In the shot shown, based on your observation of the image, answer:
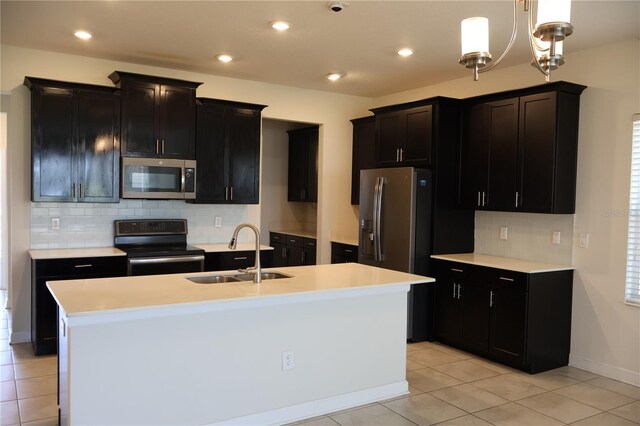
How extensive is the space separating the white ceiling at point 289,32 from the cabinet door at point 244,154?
52 centimetres

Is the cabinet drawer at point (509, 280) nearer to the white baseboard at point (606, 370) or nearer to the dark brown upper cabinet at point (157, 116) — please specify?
the white baseboard at point (606, 370)

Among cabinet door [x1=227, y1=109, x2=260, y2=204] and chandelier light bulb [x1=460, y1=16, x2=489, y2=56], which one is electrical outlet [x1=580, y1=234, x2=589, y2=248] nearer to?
chandelier light bulb [x1=460, y1=16, x2=489, y2=56]

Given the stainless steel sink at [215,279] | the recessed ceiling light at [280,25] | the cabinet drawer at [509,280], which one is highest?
the recessed ceiling light at [280,25]

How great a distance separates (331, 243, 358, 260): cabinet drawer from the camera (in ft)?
19.8

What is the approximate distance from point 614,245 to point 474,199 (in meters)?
1.29

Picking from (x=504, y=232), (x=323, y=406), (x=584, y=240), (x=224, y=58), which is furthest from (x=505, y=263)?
(x=224, y=58)

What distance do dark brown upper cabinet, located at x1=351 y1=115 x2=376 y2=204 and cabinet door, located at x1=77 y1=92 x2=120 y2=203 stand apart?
2912 millimetres

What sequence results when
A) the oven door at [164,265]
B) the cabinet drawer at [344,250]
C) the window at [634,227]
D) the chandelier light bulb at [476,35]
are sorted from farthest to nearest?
the cabinet drawer at [344,250]
the oven door at [164,265]
the window at [634,227]
the chandelier light bulb at [476,35]

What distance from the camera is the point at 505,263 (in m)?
4.62

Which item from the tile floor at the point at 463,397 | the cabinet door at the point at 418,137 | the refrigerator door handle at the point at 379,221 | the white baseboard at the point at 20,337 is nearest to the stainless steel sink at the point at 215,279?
the tile floor at the point at 463,397

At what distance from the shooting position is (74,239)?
4938 mm

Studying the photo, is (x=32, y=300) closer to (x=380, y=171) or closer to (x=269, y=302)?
(x=269, y=302)

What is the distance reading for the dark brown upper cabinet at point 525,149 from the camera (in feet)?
14.2

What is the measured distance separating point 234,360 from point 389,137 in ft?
11.2
